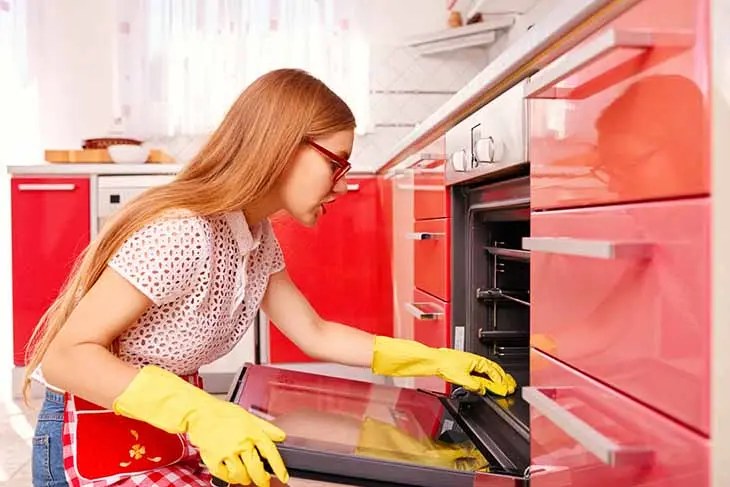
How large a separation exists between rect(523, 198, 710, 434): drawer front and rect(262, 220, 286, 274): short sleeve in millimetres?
656

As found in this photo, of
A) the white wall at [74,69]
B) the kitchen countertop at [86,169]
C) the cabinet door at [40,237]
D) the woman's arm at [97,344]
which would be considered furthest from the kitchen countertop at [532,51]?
the white wall at [74,69]

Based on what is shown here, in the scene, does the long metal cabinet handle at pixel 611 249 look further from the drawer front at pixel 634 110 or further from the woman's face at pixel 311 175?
the woman's face at pixel 311 175

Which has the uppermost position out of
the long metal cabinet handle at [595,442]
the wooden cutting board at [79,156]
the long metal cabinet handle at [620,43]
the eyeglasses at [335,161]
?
the wooden cutting board at [79,156]

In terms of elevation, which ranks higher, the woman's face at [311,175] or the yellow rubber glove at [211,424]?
the woman's face at [311,175]

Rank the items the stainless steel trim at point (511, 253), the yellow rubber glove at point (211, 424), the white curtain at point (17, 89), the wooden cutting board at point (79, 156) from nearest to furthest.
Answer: the yellow rubber glove at point (211, 424), the stainless steel trim at point (511, 253), the wooden cutting board at point (79, 156), the white curtain at point (17, 89)

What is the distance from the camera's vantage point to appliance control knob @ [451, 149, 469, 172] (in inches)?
61.5

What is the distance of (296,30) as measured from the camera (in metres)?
3.84

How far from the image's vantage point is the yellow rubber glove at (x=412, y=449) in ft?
3.43

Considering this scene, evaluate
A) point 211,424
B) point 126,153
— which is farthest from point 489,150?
point 126,153

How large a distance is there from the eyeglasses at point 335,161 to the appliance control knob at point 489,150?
242mm

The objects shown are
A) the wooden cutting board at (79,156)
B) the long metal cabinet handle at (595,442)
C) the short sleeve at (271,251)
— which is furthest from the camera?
the wooden cutting board at (79,156)

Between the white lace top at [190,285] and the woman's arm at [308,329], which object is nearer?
the white lace top at [190,285]

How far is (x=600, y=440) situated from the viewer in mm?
809

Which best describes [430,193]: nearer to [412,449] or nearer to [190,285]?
[190,285]
